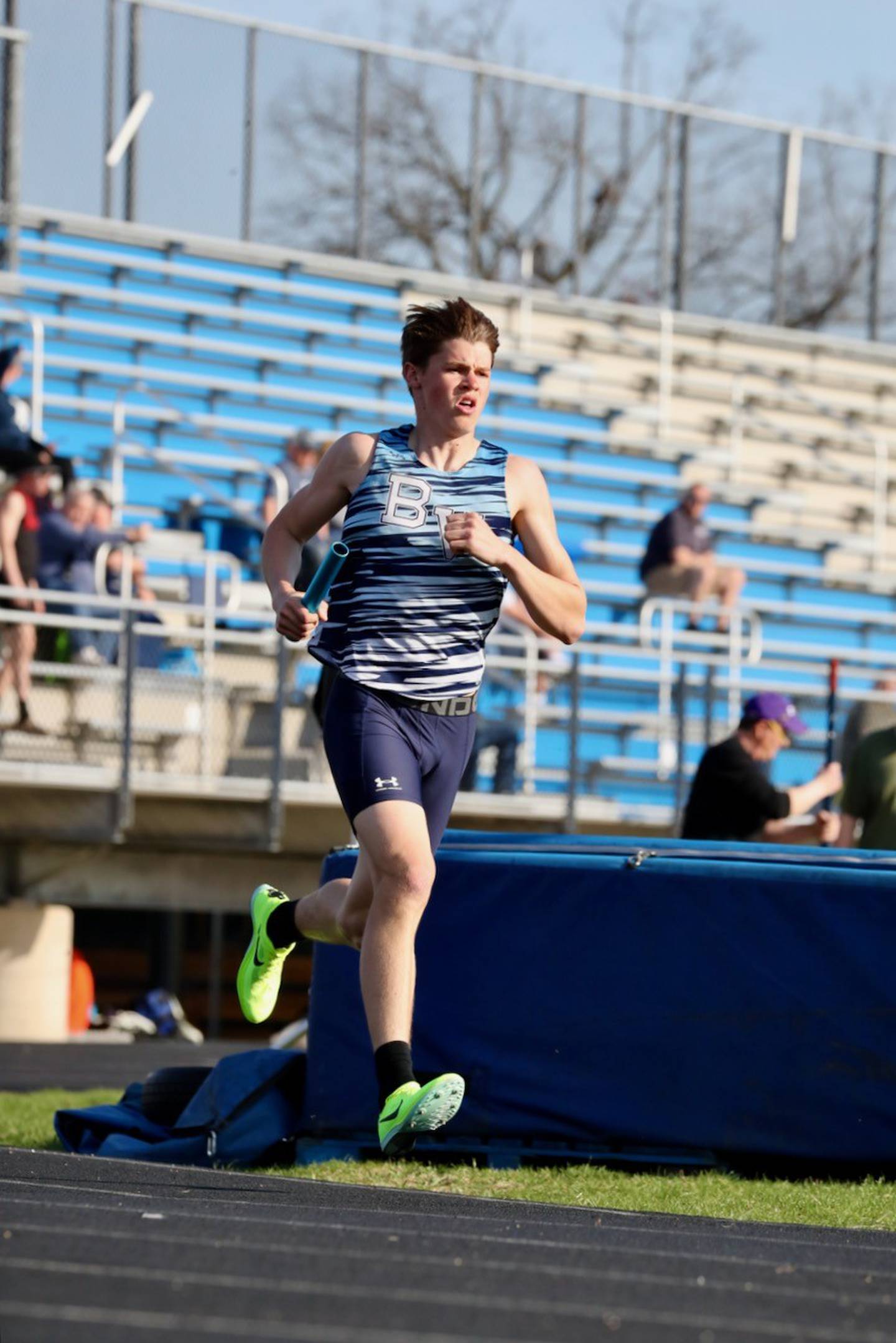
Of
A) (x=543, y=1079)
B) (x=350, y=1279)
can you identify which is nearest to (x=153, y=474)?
(x=543, y=1079)

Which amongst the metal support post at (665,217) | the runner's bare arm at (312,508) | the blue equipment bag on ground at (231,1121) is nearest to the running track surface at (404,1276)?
the runner's bare arm at (312,508)

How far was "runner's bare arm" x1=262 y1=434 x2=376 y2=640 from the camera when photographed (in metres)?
5.47

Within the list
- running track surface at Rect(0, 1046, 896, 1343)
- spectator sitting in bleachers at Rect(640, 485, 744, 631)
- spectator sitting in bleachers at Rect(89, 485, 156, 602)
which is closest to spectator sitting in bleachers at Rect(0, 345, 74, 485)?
spectator sitting in bleachers at Rect(89, 485, 156, 602)

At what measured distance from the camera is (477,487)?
5.44 metres

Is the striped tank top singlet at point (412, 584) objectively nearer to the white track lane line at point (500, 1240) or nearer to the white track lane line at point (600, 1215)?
the white track lane line at point (600, 1215)

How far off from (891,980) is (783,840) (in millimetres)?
3532

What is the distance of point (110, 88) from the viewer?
19859mm

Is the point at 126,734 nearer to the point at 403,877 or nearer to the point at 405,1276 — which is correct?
the point at 403,877

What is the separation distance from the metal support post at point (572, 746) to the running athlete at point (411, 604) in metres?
8.22

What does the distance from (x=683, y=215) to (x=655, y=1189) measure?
705 inches

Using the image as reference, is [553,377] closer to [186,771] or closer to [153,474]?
[153,474]

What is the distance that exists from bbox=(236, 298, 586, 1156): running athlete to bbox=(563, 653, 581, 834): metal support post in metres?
8.22

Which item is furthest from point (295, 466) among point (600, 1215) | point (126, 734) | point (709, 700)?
point (600, 1215)

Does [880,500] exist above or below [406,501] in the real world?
above
